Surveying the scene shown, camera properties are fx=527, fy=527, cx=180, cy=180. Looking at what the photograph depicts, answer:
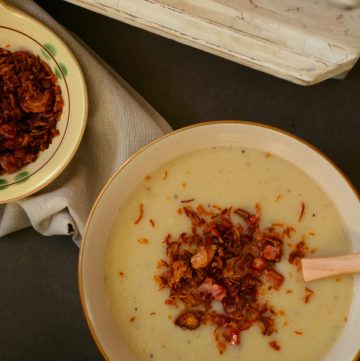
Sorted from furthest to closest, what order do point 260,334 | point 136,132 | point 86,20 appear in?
point 86,20, point 136,132, point 260,334

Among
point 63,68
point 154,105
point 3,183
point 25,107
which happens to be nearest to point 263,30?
point 154,105

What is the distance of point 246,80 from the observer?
1351mm

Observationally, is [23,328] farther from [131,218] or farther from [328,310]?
[328,310]

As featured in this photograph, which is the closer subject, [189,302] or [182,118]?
[189,302]

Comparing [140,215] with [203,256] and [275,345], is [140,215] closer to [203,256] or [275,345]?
[203,256]

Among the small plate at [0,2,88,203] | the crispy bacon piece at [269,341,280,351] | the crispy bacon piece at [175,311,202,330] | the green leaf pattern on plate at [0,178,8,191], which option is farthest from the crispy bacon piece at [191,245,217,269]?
the green leaf pattern on plate at [0,178,8,191]

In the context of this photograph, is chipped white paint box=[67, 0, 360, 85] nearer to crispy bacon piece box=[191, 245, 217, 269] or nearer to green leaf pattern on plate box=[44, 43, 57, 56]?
green leaf pattern on plate box=[44, 43, 57, 56]

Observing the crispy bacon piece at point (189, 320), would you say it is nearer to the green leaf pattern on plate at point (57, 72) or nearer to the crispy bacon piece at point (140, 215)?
the crispy bacon piece at point (140, 215)

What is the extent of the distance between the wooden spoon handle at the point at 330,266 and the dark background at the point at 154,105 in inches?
11.4

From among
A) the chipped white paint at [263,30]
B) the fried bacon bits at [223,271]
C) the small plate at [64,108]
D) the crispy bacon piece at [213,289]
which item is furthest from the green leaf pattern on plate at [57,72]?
the crispy bacon piece at [213,289]

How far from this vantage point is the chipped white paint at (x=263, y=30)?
115 centimetres

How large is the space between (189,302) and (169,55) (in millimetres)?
631

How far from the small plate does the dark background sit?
0.18 m

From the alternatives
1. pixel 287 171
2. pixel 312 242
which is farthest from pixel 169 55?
pixel 312 242
